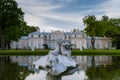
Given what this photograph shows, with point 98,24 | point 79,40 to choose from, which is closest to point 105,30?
point 98,24

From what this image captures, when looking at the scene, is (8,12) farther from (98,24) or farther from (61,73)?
(61,73)

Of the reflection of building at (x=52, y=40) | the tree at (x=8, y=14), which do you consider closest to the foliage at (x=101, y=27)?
the reflection of building at (x=52, y=40)

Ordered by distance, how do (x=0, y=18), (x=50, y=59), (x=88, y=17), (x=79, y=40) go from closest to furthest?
(x=50, y=59) → (x=0, y=18) → (x=88, y=17) → (x=79, y=40)

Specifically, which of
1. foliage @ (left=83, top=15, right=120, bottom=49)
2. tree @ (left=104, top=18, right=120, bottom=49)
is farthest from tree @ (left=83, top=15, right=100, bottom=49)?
tree @ (left=104, top=18, right=120, bottom=49)

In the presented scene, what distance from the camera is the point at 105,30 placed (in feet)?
340

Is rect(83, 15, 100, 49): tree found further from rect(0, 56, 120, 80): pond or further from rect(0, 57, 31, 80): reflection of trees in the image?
rect(0, 57, 31, 80): reflection of trees

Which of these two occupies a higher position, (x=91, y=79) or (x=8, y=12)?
(x=8, y=12)

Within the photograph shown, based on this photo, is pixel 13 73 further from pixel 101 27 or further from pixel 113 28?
pixel 113 28

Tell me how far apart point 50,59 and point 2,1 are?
56019 millimetres

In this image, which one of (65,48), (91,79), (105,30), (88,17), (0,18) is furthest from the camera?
(105,30)

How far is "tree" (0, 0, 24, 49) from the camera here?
6569 cm

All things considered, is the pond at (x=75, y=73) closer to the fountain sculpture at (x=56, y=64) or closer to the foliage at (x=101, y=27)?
the fountain sculpture at (x=56, y=64)

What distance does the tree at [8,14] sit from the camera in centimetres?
6569

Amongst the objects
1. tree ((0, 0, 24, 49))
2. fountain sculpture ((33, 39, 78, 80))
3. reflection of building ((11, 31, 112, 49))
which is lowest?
reflection of building ((11, 31, 112, 49))
